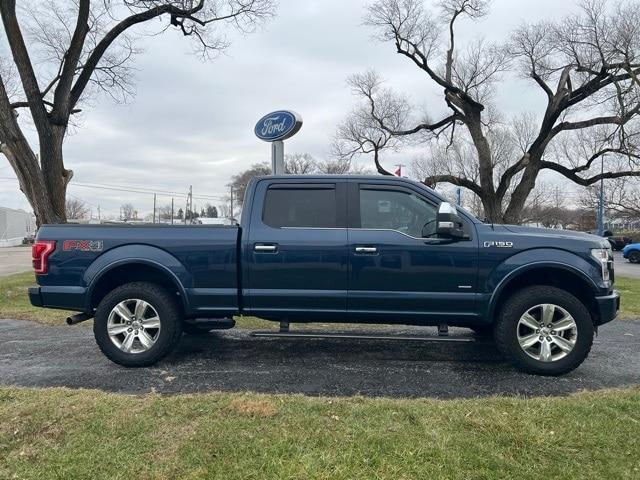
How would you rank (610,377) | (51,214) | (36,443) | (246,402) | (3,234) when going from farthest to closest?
(3,234) < (51,214) < (610,377) < (246,402) < (36,443)

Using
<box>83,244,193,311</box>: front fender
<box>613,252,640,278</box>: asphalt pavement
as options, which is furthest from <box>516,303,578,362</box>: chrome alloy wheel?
<box>613,252,640,278</box>: asphalt pavement

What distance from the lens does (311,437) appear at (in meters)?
3.07

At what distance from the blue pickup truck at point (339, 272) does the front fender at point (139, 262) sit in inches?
0.5

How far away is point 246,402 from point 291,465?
89cm

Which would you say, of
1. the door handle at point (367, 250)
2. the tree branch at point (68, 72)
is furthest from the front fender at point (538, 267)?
the tree branch at point (68, 72)

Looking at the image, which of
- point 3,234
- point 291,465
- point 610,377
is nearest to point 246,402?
point 291,465

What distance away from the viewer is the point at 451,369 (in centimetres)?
490

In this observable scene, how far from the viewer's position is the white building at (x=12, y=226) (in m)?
58.0

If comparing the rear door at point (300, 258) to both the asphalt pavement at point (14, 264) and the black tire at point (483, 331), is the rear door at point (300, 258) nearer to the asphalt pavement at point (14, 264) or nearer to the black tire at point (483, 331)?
the black tire at point (483, 331)

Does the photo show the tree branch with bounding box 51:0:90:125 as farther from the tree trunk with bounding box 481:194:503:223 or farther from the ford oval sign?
the tree trunk with bounding box 481:194:503:223

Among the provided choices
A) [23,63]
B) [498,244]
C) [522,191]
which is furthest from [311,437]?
[522,191]

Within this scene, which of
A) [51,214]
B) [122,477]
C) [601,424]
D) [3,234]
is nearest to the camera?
[122,477]

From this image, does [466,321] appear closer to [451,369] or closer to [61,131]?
[451,369]

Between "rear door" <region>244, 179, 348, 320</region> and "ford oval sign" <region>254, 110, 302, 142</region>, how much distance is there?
4020 millimetres
